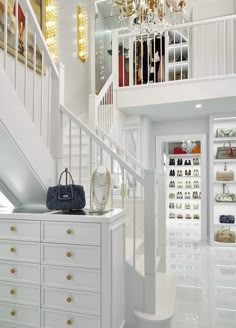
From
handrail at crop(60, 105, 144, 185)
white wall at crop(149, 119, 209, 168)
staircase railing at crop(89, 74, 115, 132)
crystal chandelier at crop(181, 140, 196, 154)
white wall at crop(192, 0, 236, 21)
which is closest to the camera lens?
handrail at crop(60, 105, 144, 185)

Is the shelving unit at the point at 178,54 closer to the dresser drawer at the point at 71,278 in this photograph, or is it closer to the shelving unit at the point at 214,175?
the shelving unit at the point at 214,175

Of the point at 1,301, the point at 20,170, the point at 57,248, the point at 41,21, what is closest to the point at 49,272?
the point at 57,248

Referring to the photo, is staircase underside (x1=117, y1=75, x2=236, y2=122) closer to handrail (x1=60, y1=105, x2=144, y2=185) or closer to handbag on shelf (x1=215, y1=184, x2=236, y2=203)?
handbag on shelf (x1=215, y1=184, x2=236, y2=203)

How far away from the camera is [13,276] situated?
203 centimetres

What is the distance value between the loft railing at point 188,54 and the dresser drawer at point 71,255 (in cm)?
371

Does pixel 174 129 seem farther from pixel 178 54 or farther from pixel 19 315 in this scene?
pixel 19 315

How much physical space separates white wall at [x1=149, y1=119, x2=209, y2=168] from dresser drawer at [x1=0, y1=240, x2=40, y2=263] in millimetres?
4420

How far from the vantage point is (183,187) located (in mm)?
8109

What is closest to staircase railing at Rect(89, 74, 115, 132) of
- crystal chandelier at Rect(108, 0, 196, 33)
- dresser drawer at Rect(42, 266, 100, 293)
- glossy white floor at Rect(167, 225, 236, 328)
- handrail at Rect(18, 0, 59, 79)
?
crystal chandelier at Rect(108, 0, 196, 33)

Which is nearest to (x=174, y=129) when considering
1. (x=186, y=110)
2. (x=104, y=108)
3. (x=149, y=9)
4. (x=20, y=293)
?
(x=186, y=110)

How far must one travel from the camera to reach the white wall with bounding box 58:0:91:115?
4773 millimetres

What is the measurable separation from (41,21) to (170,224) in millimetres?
5900

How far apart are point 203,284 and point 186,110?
3.16 m

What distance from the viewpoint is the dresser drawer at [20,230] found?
1.98 m
